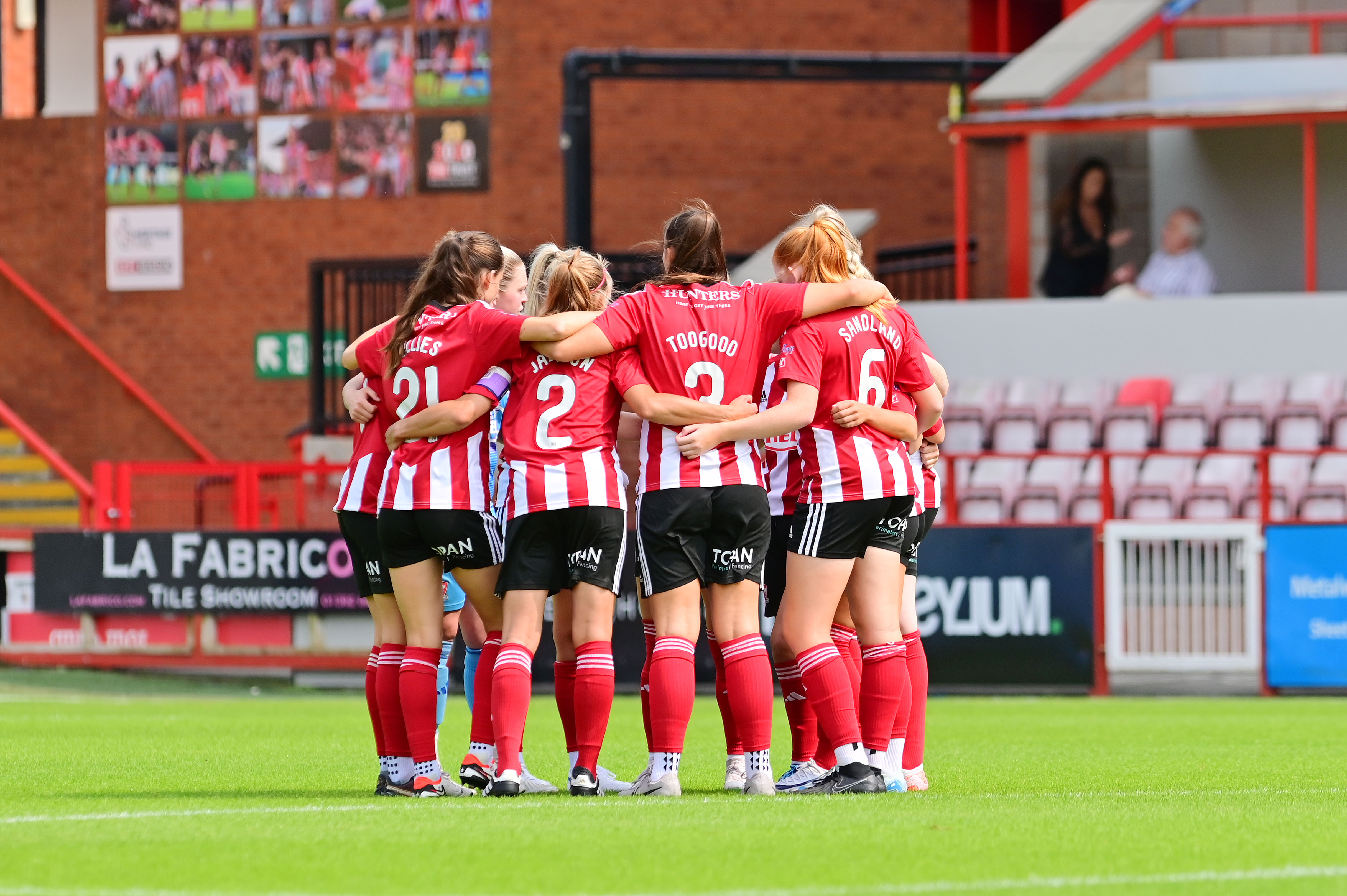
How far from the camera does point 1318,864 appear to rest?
178 inches

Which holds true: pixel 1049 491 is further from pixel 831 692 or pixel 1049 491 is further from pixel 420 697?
pixel 420 697

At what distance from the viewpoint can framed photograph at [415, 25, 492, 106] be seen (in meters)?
23.7

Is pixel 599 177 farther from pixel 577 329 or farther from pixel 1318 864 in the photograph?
pixel 1318 864

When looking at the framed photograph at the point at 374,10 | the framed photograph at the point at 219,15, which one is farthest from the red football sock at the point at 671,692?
the framed photograph at the point at 219,15

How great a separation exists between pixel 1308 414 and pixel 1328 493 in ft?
6.47

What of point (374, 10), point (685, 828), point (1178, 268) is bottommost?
point (685, 828)

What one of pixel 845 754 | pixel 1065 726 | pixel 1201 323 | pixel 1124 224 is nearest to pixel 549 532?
pixel 845 754

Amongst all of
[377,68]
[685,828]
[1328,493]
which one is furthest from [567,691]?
[377,68]

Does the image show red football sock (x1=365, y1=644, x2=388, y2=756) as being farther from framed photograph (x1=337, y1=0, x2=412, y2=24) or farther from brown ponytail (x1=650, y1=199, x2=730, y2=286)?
framed photograph (x1=337, y1=0, x2=412, y2=24)

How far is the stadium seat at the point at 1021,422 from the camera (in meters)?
17.6

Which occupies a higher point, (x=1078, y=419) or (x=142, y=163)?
(x=142, y=163)

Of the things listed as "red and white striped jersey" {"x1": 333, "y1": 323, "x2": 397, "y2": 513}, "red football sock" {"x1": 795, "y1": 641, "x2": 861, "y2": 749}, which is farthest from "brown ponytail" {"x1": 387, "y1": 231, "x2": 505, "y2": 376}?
"red football sock" {"x1": 795, "y1": 641, "x2": 861, "y2": 749}

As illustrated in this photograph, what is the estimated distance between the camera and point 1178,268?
1953cm

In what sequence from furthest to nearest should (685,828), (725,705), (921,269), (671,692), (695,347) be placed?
(921,269), (725,705), (695,347), (671,692), (685,828)
